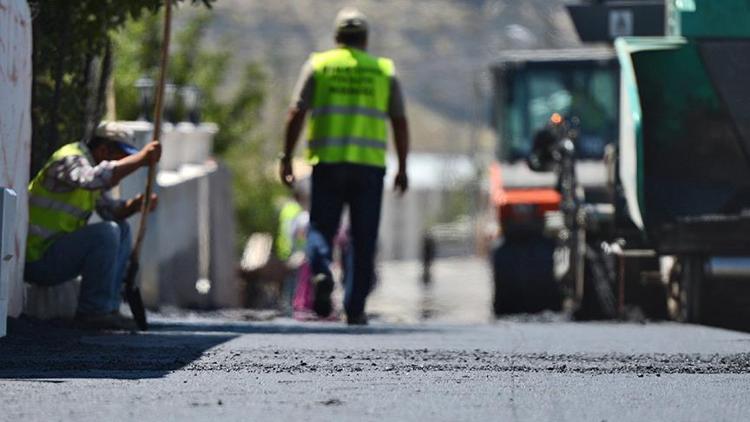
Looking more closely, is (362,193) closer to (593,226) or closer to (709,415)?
(593,226)

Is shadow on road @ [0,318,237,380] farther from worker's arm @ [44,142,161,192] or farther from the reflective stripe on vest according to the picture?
worker's arm @ [44,142,161,192]

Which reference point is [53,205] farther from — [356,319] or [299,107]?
[356,319]

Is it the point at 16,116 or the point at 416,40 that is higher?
the point at 416,40

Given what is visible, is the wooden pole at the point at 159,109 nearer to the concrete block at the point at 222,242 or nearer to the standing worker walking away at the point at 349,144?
the standing worker walking away at the point at 349,144

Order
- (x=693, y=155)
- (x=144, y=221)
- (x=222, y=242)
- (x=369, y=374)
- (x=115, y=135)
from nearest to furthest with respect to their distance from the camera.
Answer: (x=369, y=374)
(x=115, y=135)
(x=144, y=221)
(x=693, y=155)
(x=222, y=242)

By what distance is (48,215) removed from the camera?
11.5 m

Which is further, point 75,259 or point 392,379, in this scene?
point 75,259

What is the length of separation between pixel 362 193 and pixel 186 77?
27.3 metres

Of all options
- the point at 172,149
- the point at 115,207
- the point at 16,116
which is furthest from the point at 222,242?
the point at 16,116

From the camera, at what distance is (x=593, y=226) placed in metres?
15.8

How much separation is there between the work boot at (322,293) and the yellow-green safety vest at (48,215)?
2173mm

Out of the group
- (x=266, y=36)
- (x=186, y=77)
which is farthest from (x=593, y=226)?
(x=266, y=36)

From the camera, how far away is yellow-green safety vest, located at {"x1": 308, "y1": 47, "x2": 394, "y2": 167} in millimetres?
13297

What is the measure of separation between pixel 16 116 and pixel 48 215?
2.68 ft
